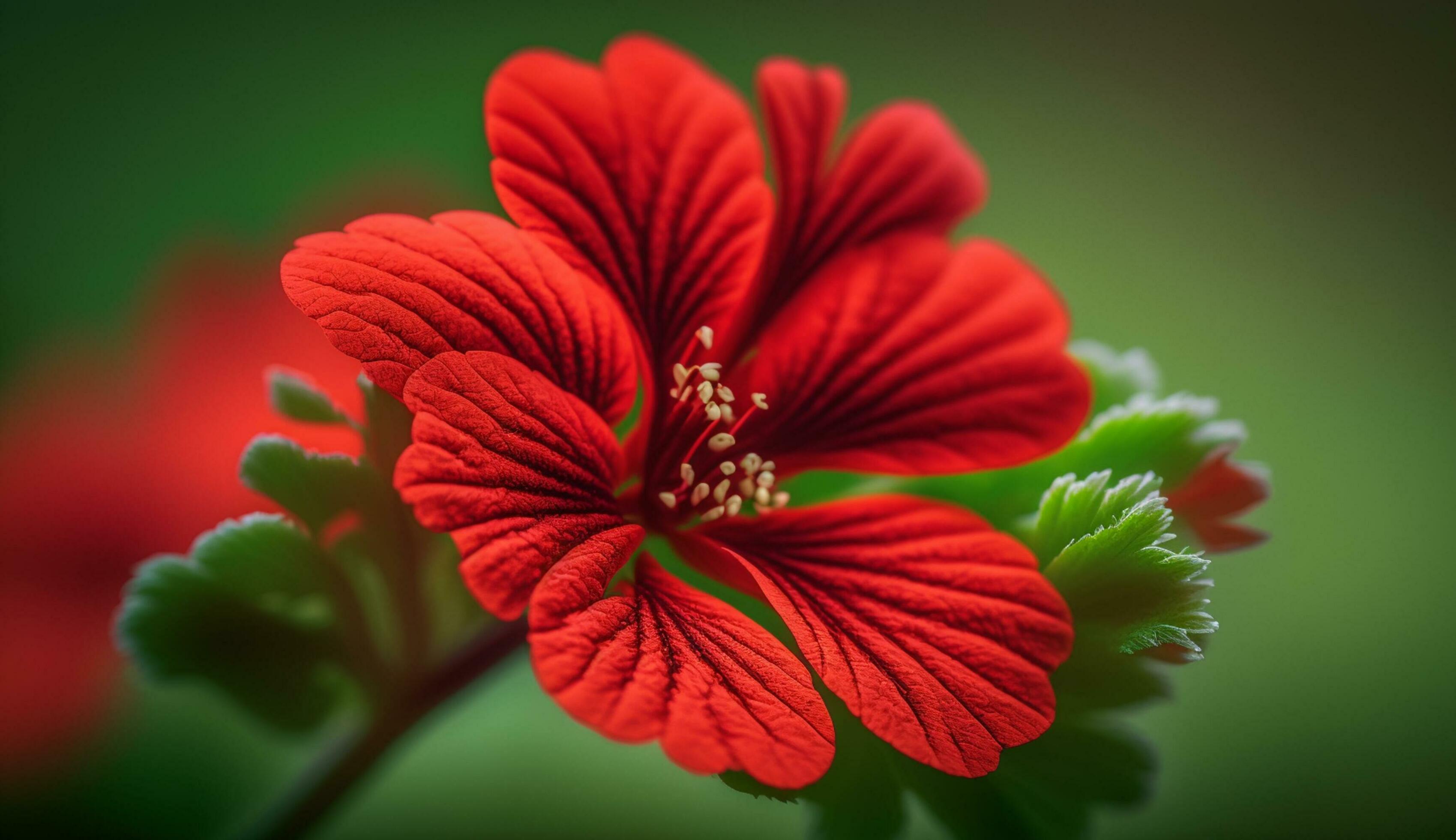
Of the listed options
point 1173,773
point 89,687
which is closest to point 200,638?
point 89,687

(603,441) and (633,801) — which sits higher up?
(603,441)

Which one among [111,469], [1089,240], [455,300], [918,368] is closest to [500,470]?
[455,300]

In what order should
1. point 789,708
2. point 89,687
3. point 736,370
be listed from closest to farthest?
point 789,708
point 736,370
point 89,687

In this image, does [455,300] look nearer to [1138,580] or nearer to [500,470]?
[500,470]

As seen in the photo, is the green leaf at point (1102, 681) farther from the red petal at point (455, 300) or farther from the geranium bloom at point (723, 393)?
the red petal at point (455, 300)

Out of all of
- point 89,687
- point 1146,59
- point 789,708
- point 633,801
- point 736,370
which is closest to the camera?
point 789,708

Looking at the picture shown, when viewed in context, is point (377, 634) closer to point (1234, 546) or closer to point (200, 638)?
point (200, 638)

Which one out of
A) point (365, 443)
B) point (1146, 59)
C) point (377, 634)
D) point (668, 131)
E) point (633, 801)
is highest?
point (1146, 59)
